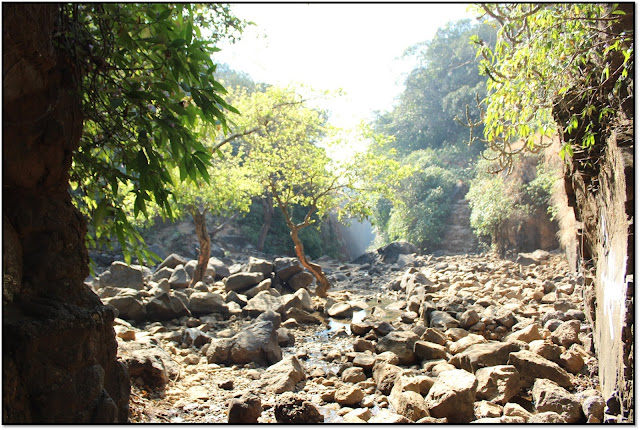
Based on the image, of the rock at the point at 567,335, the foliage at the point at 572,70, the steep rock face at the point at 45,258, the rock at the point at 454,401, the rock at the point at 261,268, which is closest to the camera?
the steep rock face at the point at 45,258

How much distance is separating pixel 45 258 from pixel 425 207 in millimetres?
23639

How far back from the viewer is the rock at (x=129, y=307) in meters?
6.99

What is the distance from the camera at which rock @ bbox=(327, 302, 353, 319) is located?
28.2ft

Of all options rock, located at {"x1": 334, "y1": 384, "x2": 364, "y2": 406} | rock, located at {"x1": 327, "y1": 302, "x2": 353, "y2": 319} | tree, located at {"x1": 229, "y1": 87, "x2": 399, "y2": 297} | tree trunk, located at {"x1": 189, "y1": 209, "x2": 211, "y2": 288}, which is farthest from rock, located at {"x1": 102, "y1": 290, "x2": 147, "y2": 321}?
tree, located at {"x1": 229, "y1": 87, "x2": 399, "y2": 297}

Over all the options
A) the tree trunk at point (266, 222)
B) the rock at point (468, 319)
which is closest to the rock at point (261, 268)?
the rock at point (468, 319)

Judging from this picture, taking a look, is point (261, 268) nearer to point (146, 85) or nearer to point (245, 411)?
point (245, 411)

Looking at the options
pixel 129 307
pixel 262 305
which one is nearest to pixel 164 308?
pixel 129 307

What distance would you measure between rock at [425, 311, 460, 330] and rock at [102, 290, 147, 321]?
4.67 m

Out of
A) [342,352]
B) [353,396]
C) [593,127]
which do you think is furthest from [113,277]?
[593,127]

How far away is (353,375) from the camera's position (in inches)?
183

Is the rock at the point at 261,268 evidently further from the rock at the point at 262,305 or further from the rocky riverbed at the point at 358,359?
the rock at the point at 262,305

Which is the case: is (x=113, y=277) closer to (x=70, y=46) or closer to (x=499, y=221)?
(x=70, y=46)

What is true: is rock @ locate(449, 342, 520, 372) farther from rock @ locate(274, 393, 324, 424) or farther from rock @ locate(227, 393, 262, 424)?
rock @ locate(227, 393, 262, 424)

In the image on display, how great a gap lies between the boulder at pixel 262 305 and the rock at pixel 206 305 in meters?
0.42
